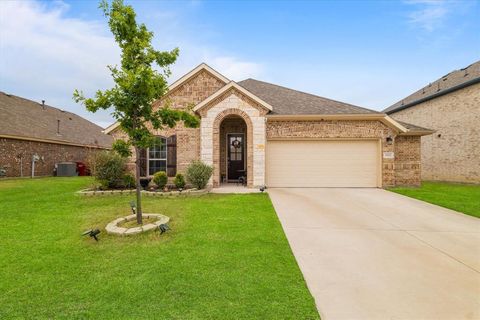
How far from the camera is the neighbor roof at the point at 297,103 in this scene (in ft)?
40.8

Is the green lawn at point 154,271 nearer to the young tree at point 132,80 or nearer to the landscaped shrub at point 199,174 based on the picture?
the young tree at point 132,80

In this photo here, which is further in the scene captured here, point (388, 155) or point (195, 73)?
point (195, 73)

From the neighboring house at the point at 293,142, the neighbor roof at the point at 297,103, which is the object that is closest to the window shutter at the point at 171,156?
the neighboring house at the point at 293,142

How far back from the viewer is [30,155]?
61.1ft

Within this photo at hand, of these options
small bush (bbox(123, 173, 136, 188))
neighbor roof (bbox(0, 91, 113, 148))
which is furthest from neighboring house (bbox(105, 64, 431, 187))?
neighbor roof (bbox(0, 91, 113, 148))

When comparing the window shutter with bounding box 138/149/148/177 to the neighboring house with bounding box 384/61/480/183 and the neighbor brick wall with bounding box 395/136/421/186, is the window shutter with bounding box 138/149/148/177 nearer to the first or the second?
the neighbor brick wall with bounding box 395/136/421/186

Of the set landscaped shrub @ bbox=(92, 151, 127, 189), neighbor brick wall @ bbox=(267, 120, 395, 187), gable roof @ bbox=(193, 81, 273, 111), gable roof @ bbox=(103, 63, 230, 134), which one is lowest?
landscaped shrub @ bbox=(92, 151, 127, 189)

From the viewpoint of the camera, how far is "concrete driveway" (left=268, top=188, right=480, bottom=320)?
9.63 feet

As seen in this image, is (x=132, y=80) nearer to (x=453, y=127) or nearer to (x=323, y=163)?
(x=323, y=163)

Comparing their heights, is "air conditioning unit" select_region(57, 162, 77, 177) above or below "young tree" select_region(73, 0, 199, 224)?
below

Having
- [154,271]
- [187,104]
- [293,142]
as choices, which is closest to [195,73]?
[187,104]

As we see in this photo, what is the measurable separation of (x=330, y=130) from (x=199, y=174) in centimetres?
710

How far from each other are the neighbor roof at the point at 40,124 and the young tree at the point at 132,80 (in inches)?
668

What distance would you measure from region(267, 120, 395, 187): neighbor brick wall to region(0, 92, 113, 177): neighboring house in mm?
12235
